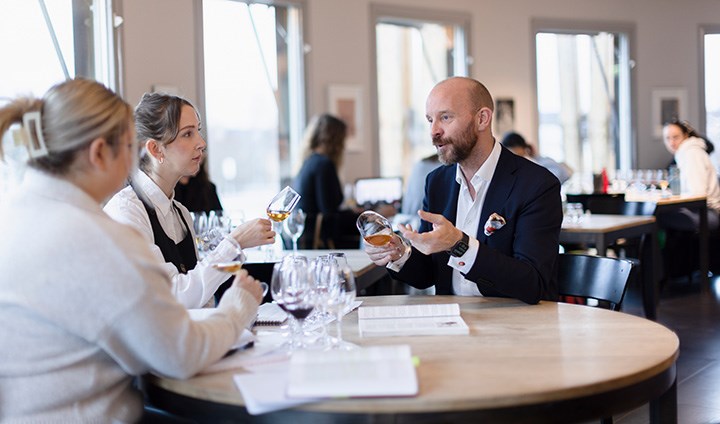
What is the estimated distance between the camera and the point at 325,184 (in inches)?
289

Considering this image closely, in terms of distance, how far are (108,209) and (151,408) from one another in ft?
3.69

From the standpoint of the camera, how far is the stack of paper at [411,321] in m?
2.29

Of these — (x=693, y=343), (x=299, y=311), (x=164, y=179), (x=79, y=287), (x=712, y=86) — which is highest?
(x=712, y=86)

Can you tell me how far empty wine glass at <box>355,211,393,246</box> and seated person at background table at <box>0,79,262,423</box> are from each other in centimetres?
93

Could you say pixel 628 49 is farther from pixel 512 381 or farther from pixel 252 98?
pixel 512 381

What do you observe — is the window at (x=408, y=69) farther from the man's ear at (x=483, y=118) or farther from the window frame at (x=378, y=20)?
the man's ear at (x=483, y=118)

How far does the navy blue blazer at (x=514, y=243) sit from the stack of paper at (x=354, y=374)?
2.82 feet

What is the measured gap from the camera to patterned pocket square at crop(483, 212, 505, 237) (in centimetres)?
306

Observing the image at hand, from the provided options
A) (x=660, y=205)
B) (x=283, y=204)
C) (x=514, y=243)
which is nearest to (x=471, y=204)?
(x=514, y=243)

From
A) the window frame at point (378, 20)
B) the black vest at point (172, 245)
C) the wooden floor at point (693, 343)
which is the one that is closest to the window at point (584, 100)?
the window frame at point (378, 20)

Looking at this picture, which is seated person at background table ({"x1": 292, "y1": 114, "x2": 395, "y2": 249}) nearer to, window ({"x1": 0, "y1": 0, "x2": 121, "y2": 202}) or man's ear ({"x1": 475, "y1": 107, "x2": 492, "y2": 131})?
window ({"x1": 0, "y1": 0, "x2": 121, "y2": 202})

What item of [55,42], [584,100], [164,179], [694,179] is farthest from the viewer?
[584,100]

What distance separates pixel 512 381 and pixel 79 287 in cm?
92

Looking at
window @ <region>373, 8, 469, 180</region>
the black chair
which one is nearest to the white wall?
window @ <region>373, 8, 469, 180</region>
